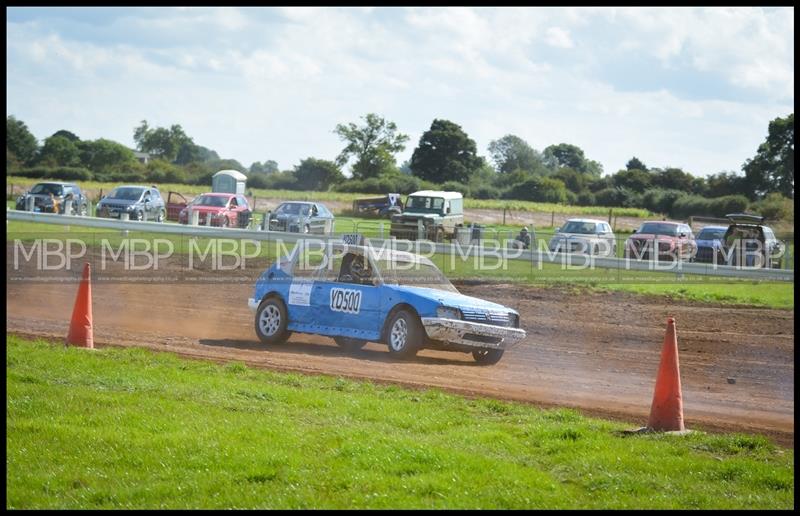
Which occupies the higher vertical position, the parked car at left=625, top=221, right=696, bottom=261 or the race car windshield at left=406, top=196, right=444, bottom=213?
the race car windshield at left=406, top=196, right=444, bottom=213

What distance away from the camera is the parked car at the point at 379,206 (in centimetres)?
4346

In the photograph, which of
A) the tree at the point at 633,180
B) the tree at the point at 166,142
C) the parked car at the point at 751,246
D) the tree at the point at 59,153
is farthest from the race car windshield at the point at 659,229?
the tree at the point at 166,142

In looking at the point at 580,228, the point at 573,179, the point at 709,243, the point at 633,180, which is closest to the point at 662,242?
the point at 709,243

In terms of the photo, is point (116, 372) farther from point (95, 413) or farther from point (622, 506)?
point (622, 506)

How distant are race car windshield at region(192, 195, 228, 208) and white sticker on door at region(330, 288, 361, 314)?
942 inches

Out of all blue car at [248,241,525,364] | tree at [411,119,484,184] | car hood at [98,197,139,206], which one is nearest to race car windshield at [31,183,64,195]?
car hood at [98,197,139,206]

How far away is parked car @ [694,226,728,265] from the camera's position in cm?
2870

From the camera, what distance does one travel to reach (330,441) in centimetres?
810

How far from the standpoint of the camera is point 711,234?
31.9 m

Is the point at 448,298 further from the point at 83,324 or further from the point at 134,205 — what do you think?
the point at 134,205

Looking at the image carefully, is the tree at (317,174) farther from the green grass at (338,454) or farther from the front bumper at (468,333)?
the green grass at (338,454)

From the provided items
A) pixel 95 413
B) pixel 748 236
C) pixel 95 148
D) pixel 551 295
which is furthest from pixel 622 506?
pixel 95 148

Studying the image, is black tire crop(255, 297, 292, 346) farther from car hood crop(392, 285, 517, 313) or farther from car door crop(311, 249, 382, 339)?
car hood crop(392, 285, 517, 313)

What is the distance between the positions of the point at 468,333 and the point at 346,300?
184cm
